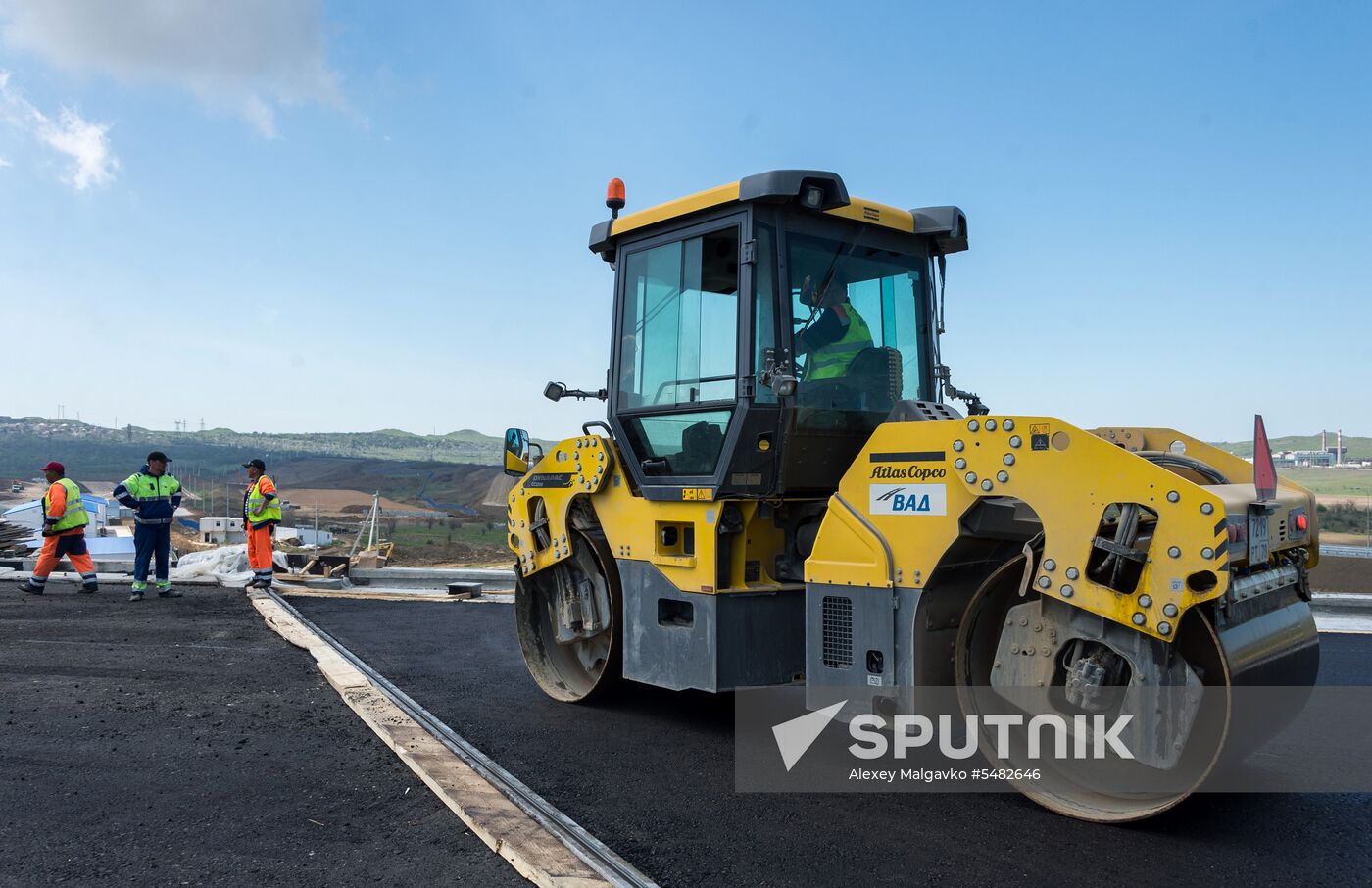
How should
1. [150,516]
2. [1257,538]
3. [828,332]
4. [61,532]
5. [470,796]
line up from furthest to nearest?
[61,532] → [150,516] → [828,332] → [470,796] → [1257,538]

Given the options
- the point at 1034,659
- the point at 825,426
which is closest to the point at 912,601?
the point at 1034,659

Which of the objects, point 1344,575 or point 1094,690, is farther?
point 1344,575

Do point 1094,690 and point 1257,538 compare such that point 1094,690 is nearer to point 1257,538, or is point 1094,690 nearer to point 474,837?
point 1257,538

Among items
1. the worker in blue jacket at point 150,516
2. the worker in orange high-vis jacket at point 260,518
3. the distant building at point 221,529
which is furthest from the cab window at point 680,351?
the distant building at point 221,529

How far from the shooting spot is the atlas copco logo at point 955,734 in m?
3.69

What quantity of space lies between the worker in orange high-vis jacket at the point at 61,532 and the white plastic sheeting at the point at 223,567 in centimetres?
138

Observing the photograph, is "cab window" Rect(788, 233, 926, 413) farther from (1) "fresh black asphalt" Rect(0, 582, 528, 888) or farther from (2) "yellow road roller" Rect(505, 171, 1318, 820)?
(1) "fresh black asphalt" Rect(0, 582, 528, 888)

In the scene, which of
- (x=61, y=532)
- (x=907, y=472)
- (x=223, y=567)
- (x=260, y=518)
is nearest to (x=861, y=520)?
(x=907, y=472)

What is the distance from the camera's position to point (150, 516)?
1086cm

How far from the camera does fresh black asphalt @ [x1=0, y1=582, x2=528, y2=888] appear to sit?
3344 millimetres

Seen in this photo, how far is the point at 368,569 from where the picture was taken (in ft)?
46.0

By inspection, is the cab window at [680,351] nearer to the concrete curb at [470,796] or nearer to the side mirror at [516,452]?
the side mirror at [516,452]

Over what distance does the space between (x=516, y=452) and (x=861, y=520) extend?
2.87 meters

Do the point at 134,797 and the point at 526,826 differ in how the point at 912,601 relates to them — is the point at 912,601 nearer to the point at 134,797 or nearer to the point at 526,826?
the point at 526,826
